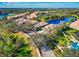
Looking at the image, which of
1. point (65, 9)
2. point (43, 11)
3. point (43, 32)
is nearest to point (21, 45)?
point (43, 32)

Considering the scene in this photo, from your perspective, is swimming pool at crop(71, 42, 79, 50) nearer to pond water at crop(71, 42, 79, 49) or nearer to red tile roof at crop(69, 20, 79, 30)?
pond water at crop(71, 42, 79, 49)

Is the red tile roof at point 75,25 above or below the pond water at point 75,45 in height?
above

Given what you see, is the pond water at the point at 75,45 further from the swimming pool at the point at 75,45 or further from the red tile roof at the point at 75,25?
the red tile roof at the point at 75,25

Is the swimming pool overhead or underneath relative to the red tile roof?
underneath

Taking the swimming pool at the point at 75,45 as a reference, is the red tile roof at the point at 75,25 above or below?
above

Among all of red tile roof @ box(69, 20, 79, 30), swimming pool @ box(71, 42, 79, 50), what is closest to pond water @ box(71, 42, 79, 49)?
swimming pool @ box(71, 42, 79, 50)

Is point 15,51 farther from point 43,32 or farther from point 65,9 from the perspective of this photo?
point 65,9

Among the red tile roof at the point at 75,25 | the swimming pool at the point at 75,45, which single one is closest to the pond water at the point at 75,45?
the swimming pool at the point at 75,45

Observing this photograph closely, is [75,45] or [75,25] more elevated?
[75,25]

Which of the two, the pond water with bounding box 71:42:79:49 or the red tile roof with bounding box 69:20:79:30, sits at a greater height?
the red tile roof with bounding box 69:20:79:30

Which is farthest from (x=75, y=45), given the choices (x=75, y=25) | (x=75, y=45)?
(x=75, y=25)

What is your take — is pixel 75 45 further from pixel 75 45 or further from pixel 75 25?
pixel 75 25
